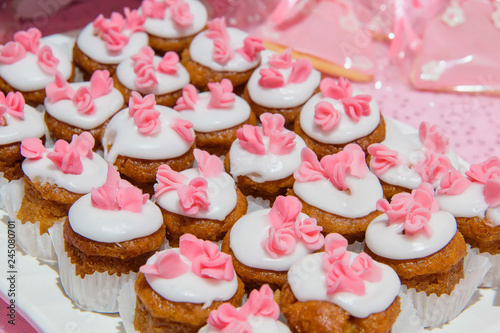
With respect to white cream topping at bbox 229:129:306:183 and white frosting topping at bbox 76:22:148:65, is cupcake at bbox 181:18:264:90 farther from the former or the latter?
white cream topping at bbox 229:129:306:183

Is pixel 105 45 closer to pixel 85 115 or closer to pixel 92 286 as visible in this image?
pixel 85 115

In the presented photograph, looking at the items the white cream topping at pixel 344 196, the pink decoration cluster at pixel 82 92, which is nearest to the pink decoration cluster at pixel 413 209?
the white cream topping at pixel 344 196

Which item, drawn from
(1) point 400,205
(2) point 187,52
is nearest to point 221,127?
(2) point 187,52

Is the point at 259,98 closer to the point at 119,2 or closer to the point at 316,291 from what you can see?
the point at 316,291

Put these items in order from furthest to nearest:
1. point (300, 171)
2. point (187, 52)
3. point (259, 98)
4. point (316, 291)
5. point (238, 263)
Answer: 1. point (187, 52)
2. point (259, 98)
3. point (300, 171)
4. point (238, 263)
5. point (316, 291)

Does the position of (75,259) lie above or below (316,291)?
below

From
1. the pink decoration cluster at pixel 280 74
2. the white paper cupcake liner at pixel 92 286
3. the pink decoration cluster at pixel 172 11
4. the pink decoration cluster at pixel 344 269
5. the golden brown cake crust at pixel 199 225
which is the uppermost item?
the pink decoration cluster at pixel 172 11

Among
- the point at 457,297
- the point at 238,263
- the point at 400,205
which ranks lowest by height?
the point at 457,297

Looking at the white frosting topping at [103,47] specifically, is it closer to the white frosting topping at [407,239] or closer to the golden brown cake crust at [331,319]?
the white frosting topping at [407,239]
